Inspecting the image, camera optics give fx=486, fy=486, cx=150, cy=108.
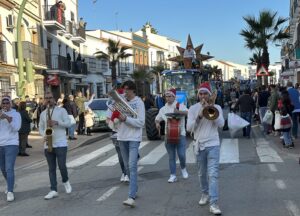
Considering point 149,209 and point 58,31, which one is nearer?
point 149,209

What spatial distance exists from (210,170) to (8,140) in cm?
350

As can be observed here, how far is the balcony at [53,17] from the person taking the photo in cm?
3303

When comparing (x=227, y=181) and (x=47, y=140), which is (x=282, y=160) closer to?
(x=227, y=181)

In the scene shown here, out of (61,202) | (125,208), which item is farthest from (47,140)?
(125,208)

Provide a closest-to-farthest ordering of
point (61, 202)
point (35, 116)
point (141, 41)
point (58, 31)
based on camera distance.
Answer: point (61, 202) < point (35, 116) < point (58, 31) < point (141, 41)

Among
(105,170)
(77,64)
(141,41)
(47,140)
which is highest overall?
(141,41)

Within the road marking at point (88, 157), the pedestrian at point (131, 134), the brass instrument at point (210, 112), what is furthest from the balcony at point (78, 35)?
the brass instrument at point (210, 112)

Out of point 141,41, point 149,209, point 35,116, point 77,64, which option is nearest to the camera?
point 149,209

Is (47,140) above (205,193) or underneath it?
above

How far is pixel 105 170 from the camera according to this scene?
10.6 meters

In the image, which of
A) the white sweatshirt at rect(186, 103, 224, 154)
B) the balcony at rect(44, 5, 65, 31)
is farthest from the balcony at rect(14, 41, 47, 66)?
the white sweatshirt at rect(186, 103, 224, 154)

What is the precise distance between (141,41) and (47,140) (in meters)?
58.7

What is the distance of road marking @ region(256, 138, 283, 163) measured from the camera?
1095 cm

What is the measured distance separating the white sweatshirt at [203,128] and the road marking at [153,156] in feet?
15.8
